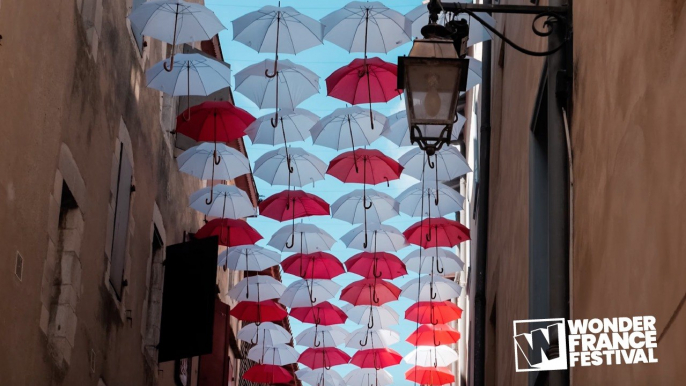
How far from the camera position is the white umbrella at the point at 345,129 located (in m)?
17.5

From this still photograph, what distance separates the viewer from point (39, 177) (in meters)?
9.59

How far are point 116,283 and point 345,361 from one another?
12403 millimetres

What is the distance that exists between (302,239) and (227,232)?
1.93 metres

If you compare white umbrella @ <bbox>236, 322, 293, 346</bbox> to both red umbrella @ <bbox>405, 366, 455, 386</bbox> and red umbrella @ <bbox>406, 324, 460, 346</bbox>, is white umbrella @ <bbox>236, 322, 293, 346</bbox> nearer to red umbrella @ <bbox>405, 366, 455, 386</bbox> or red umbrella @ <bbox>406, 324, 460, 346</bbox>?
red umbrella @ <bbox>405, 366, 455, 386</bbox>

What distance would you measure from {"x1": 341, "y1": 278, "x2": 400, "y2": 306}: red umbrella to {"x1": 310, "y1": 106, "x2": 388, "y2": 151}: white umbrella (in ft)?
14.9

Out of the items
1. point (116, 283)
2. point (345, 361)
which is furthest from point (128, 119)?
point (345, 361)

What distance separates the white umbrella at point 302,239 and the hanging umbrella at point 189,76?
571 centimetres

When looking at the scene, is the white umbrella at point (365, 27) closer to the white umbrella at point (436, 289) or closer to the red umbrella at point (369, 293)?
the red umbrella at point (369, 293)

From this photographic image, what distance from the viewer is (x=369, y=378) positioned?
91.7 ft

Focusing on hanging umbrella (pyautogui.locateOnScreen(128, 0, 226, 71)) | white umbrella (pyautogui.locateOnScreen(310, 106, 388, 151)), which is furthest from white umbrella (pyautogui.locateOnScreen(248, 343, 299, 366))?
hanging umbrella (pyautogui.locateOnScreen(128, 0, 226, 71))

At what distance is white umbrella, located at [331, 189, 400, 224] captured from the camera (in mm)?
19734

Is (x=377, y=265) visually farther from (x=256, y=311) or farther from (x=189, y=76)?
(x=189, y=76)

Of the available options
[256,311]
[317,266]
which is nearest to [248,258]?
[317,266]

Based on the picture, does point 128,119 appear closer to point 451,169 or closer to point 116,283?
point 116,283
